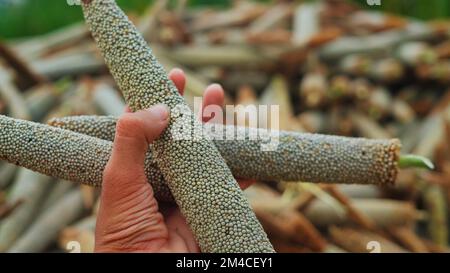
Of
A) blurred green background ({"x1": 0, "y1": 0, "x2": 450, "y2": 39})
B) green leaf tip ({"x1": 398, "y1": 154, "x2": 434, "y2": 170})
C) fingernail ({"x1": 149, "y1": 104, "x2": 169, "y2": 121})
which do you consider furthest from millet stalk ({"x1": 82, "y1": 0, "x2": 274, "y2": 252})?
blurred green background ({"x1": 0, "y1": 0, "x2": 450, "y2": 39})

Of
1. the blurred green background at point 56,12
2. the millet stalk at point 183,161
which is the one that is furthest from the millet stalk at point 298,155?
the blurred green background at point 56,12

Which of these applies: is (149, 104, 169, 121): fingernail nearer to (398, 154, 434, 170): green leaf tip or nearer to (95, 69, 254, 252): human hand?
(95, 69, 254, 252): human hand

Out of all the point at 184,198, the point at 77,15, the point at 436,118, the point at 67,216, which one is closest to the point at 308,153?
the point at 184,198

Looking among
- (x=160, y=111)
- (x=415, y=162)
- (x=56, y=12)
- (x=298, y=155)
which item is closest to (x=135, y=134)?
(x=160, y=111)

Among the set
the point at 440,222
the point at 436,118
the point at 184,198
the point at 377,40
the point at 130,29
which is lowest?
the point at 440,222

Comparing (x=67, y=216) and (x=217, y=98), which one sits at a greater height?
(x=217, y=98)

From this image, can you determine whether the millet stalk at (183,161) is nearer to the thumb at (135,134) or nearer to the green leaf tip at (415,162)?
the thumb at (135,134)

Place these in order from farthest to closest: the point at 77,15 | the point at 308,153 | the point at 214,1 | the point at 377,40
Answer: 1. the point at 214,1
2. the point at 77,15
3. the point at 377,40
4. the point at 308,153
